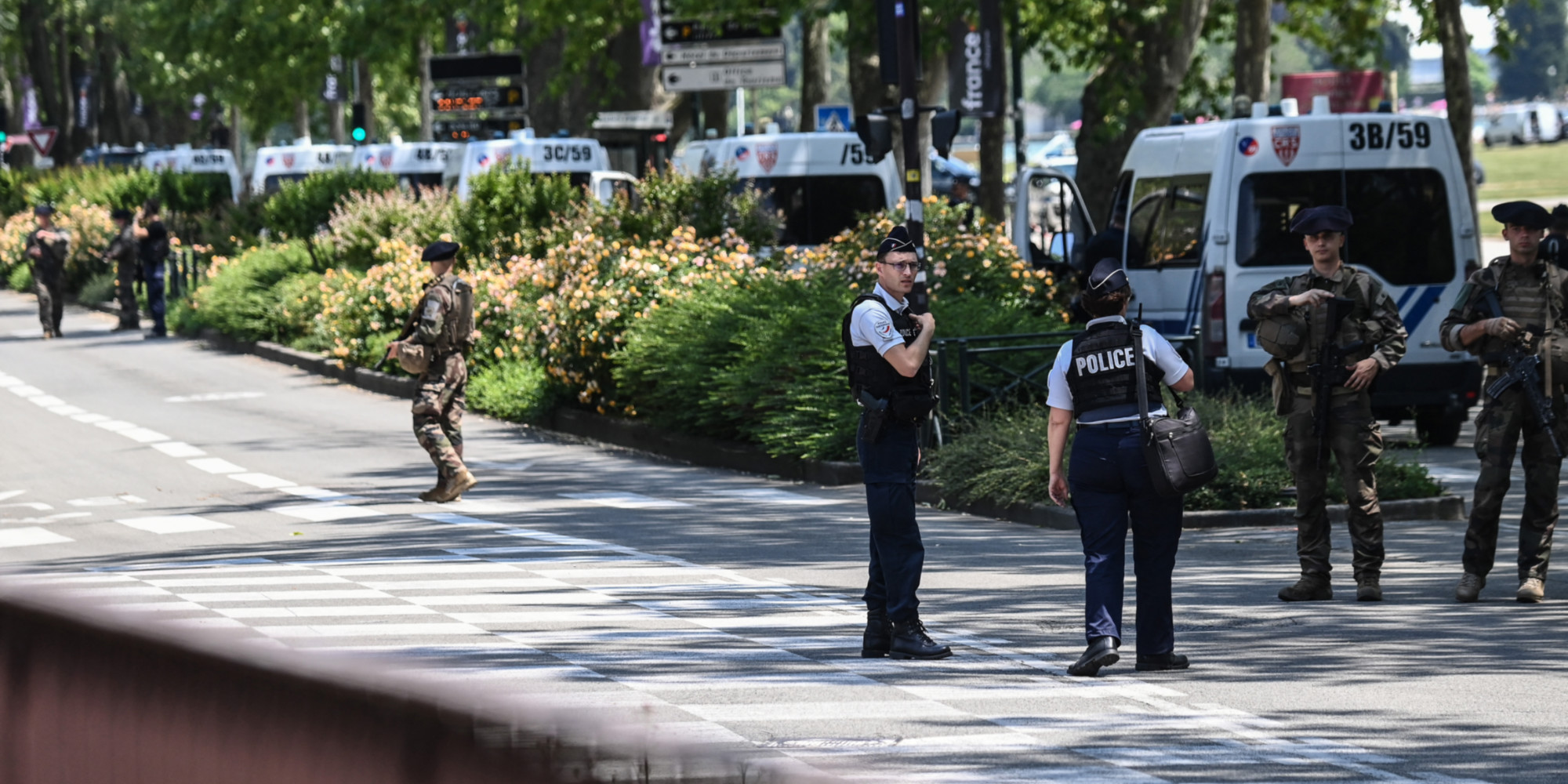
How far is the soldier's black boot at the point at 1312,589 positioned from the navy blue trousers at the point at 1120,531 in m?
1.81

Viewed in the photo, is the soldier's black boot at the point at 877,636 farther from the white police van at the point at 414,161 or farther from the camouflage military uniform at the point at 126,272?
the white police van at the point at 414,161

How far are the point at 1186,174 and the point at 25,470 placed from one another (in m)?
9.45

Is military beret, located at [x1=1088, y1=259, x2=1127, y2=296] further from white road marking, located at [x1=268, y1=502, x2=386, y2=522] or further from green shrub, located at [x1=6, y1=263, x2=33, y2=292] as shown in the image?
green shrub, located at [x1=6, y1=263, x2=33, y2=292]

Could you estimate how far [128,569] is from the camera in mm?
11211

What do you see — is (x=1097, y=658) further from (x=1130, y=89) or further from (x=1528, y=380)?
(x=1130, y=89)

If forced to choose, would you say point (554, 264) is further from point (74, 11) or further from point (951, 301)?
point (74, 11)

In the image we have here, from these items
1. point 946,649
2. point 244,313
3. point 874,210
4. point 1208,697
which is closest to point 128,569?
point 946,649

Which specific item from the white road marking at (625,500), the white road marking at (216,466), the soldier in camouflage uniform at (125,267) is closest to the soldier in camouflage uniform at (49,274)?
the soldier in camouflage uniform at (125,267)

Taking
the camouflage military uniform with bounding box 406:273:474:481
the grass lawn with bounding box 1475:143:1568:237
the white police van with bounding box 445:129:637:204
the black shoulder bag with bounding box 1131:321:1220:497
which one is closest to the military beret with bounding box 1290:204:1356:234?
the black shoulder bag with bounding box 1131:321:1220:497

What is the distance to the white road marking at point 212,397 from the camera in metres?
21.7

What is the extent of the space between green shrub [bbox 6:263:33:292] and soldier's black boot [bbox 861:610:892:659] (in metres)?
33.5

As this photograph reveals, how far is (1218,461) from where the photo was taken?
13.0 meters

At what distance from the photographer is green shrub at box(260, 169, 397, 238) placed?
30531mm

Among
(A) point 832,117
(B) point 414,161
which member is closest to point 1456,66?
(A) point 832,117
